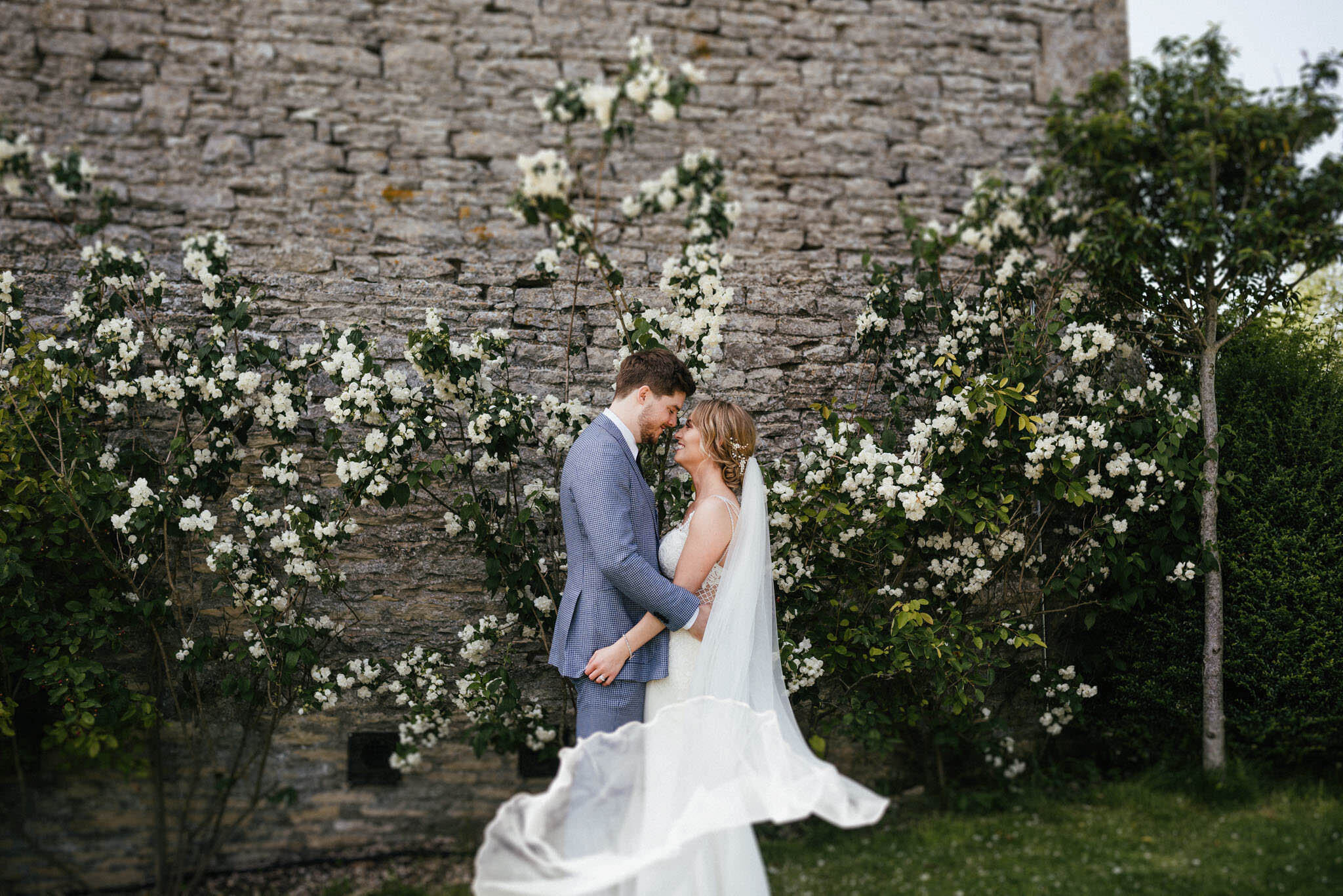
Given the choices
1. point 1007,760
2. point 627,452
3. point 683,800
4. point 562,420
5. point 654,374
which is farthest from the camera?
point 1007,760

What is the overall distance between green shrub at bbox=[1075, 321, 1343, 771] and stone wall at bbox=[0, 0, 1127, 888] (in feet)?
6.48

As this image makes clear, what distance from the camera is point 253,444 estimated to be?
4.17 metres

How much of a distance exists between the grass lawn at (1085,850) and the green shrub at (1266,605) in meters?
0.27

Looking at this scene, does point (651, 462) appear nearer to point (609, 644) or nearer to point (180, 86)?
point (609, 644)

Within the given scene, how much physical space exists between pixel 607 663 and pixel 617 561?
1.19ft

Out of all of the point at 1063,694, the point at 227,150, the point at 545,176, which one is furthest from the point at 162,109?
the point at 1063,694

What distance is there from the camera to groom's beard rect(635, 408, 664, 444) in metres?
3.06

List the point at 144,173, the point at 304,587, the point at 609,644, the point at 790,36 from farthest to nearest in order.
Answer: the point at 790,36
the point at 144,173
the point at 304,587
the point at 609,644

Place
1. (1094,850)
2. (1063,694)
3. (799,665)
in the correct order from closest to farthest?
(1094,850) → (799,665) → (1063,694)

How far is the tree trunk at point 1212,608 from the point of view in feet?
12.8

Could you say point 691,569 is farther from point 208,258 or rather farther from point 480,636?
point 208,258

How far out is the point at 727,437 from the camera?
3.15 meters

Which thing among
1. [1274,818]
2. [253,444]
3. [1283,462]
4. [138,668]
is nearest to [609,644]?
[253,444]

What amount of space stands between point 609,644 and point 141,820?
2788 mm
